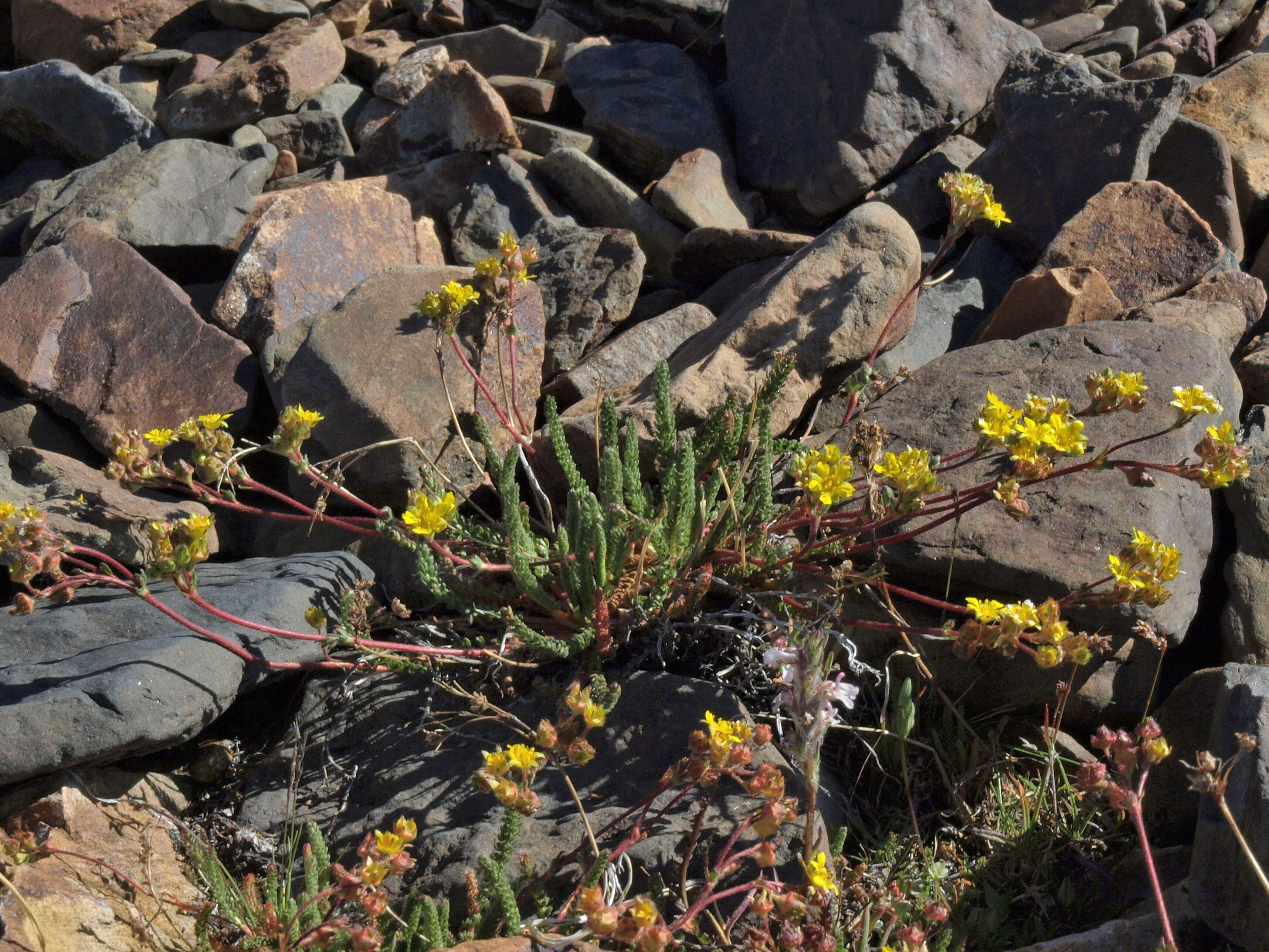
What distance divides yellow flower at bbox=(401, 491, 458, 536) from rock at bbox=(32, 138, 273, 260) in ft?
10.0

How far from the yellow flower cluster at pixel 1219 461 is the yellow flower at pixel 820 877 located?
1280 millimetres

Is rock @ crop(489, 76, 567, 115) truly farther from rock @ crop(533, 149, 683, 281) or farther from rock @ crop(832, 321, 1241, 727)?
rock @ crop(832, 321, 1241, 727)

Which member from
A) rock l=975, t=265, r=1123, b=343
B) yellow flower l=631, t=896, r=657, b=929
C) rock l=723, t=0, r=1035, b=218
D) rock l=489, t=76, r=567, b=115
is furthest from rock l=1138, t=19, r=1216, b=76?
yellow flower l=631, t=896, r=657, b=929

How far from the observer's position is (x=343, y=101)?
6.69 meters

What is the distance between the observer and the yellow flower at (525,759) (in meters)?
2.29

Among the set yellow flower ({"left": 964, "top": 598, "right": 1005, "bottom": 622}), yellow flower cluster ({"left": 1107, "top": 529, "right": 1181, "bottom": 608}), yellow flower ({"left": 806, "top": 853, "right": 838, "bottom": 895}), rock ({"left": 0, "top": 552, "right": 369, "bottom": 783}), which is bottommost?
rock ({"left": 0, "top": 552, "right": 369, "bottom": 783})

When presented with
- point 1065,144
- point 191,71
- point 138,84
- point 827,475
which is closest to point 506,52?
point 191,71

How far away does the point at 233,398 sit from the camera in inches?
177

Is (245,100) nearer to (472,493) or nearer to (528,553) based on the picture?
(472,493)

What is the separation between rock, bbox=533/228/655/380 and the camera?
473 centimetres

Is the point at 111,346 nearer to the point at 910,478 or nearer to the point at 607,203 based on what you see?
the point at 607,203

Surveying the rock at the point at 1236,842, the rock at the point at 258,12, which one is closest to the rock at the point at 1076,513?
the rock at the point at 1236,842

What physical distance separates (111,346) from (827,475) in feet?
10.9

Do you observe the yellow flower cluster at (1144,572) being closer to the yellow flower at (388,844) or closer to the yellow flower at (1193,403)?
the yellow flower at (1193,403)
